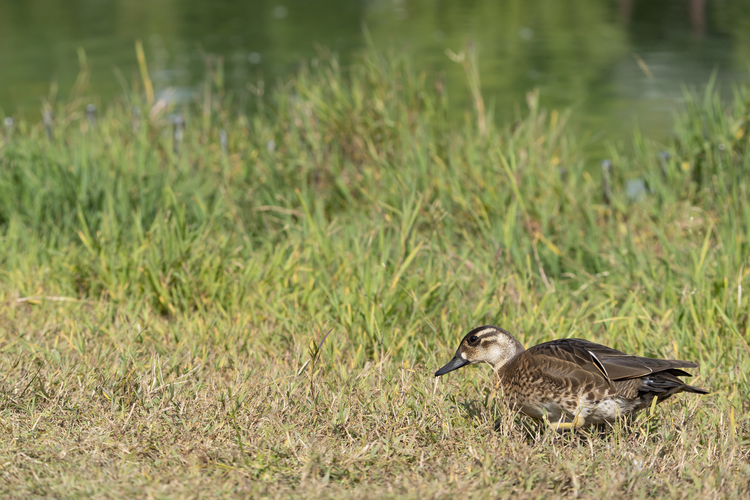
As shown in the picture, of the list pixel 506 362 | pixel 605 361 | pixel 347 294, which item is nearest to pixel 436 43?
pixel 347 294

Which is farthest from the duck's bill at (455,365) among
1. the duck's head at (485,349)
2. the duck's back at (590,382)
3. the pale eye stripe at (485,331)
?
the duck's back at (590,382)

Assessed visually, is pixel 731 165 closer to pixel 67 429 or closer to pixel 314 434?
pixel 314 434

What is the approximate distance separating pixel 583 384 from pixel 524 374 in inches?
9.5

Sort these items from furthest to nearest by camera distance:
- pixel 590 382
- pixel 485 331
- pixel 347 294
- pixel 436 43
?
pixel 436 43 < pixel 347 294 < pixel 485 331 < pixel 590 382

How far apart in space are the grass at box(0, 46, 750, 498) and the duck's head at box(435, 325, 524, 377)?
150 mm

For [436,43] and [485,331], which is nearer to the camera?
[485,331]

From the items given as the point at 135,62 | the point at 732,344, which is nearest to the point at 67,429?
the point at 732,344

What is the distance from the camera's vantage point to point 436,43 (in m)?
14.6

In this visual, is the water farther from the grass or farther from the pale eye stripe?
the pale eye stripe

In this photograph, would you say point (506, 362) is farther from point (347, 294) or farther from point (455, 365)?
point (347, 294)

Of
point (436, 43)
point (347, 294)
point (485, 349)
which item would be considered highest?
point (485, 349)

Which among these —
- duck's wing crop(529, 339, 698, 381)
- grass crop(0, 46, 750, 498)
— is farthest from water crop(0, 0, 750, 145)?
duck's wing crop(529, 339, 698, 381)

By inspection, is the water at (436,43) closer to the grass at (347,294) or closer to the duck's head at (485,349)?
the grass at (347,294)

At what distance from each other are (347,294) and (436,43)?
11086 mm
